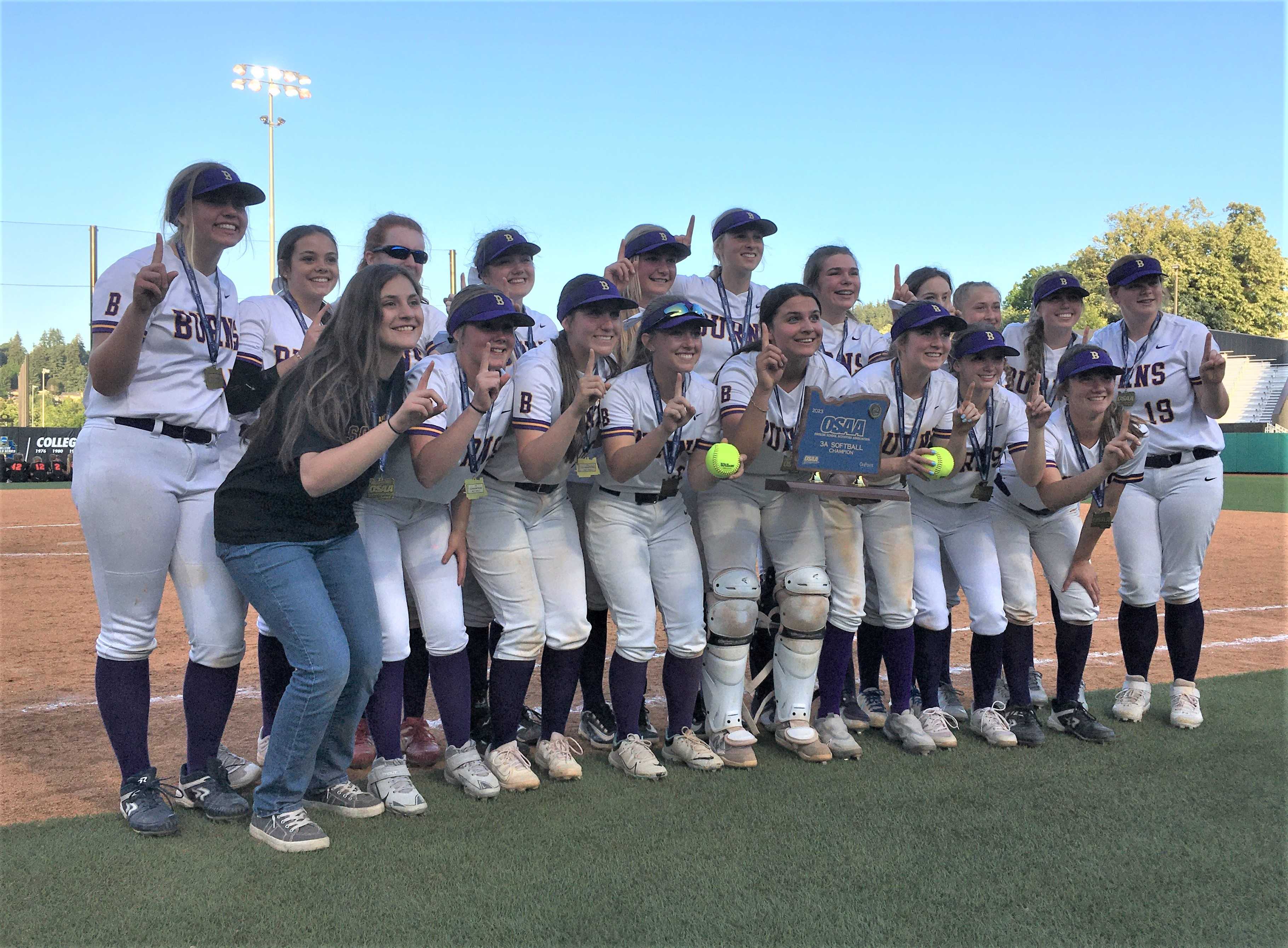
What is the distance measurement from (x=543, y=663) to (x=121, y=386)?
1.92 m

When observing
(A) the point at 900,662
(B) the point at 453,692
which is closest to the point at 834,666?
(A) the point at 900,662

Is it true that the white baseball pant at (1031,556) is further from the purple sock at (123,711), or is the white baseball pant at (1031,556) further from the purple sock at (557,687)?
the purple sock at (123,711)

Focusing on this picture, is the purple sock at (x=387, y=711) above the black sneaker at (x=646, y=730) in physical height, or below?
above

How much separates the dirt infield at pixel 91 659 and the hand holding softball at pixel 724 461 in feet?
7.12

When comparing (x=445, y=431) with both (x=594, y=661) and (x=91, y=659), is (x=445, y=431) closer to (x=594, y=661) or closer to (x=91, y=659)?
(x=594, y=661)

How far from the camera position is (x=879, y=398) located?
4371 mm

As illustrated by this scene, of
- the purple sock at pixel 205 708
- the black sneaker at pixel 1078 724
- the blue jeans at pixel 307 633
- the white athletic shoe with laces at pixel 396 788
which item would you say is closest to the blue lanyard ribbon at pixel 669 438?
the blue jeans at pixel 307 633

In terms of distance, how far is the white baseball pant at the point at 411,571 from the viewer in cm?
Answer: 382

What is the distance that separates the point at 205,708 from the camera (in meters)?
3.66

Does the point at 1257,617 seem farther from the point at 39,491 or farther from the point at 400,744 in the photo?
the point at 39,491

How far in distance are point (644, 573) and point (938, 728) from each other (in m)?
1.52

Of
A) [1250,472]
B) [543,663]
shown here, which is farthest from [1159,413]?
[1250,472]

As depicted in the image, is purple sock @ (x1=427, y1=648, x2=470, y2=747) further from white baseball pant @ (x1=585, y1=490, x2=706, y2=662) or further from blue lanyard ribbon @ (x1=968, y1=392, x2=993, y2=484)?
blue lanyard ribbon @ (x1=968, y1=392, x2=993, y2=484)

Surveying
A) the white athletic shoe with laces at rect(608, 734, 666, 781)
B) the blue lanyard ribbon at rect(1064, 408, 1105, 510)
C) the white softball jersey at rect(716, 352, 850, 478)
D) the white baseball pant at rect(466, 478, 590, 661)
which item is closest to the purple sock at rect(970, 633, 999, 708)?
the blue lanyard ribbon at rect(1064, 408, 1105, 510)
